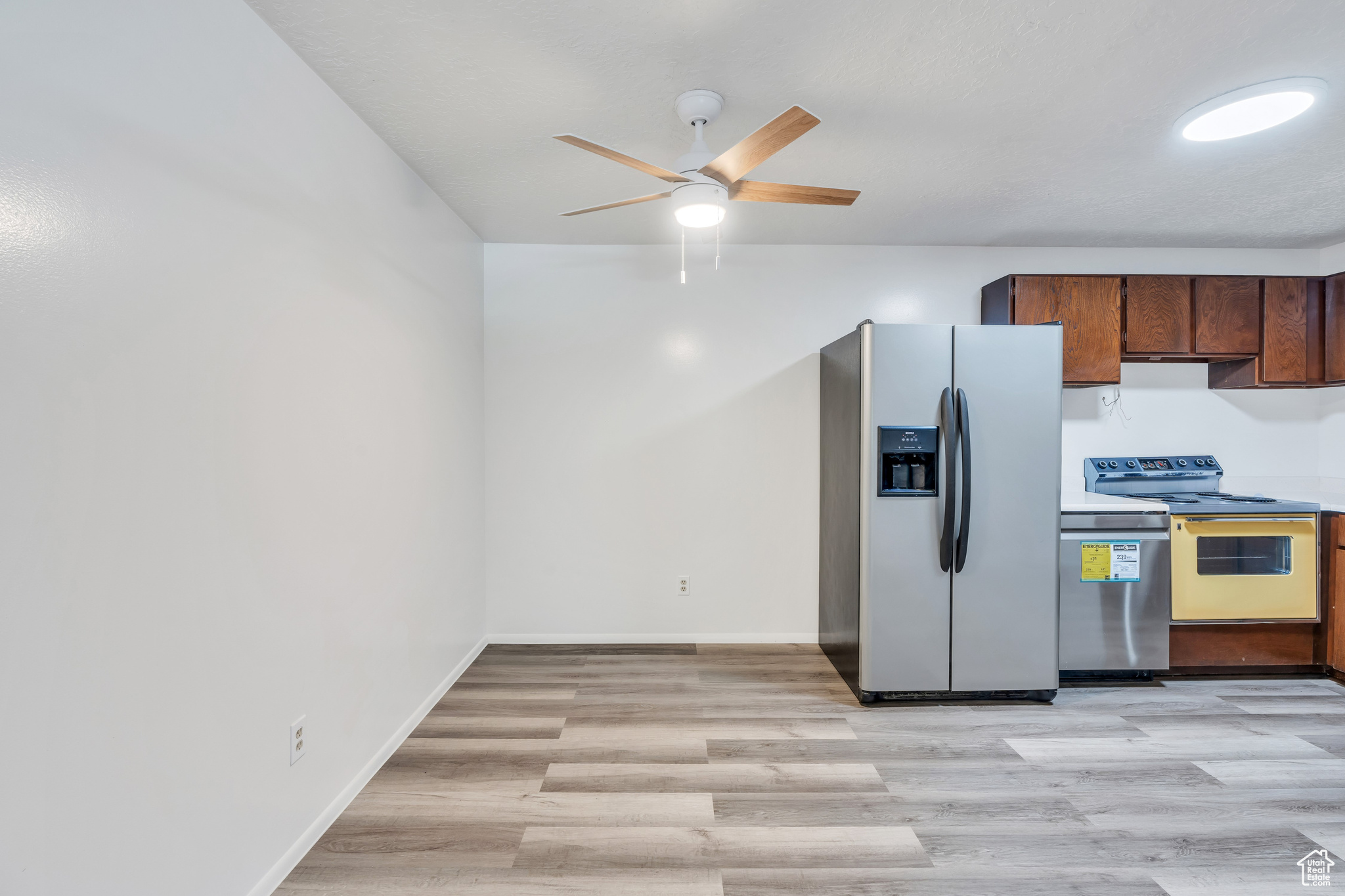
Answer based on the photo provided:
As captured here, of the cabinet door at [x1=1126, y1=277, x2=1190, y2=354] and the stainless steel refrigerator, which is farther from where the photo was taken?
the cabinet door at [x1=1126, y1=277, x2=1190, y2=354]

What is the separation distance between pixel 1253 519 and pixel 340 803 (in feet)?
14.6

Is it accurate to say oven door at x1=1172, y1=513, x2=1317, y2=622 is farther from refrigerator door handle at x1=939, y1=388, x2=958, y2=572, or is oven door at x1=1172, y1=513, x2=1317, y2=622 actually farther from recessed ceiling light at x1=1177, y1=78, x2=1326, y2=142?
recessed ceiling light at x1=1177, y1=78, x2=1326, y2=142

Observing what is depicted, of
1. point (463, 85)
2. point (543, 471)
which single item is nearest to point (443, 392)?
point (543, 471)

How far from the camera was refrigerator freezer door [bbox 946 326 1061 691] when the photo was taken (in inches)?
116

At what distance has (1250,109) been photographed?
2117 mm

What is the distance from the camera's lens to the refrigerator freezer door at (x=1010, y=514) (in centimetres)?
294

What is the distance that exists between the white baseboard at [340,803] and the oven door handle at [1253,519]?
398 centimetres

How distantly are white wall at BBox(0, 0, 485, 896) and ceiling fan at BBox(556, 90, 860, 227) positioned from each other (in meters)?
0.88

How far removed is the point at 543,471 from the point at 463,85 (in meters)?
2.24

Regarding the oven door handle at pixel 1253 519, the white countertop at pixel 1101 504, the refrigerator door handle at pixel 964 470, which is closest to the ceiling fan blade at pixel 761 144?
the refrigerator door handle at pixel 964 470

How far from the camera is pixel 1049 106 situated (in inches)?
85.4

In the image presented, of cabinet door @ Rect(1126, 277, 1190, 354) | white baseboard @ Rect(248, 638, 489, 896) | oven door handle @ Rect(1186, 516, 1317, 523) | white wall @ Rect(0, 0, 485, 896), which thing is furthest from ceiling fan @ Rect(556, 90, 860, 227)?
oven door handle @ Rect(1186, 516, 1317, 523)

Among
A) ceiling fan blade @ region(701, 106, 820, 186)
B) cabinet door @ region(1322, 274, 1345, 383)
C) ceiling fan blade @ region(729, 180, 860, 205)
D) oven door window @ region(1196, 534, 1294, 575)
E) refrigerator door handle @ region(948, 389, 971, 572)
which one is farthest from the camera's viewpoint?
cabinet door @ region(1322, 274, 1345, 383)

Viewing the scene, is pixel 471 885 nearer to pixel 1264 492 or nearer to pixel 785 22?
pixel 785 22
